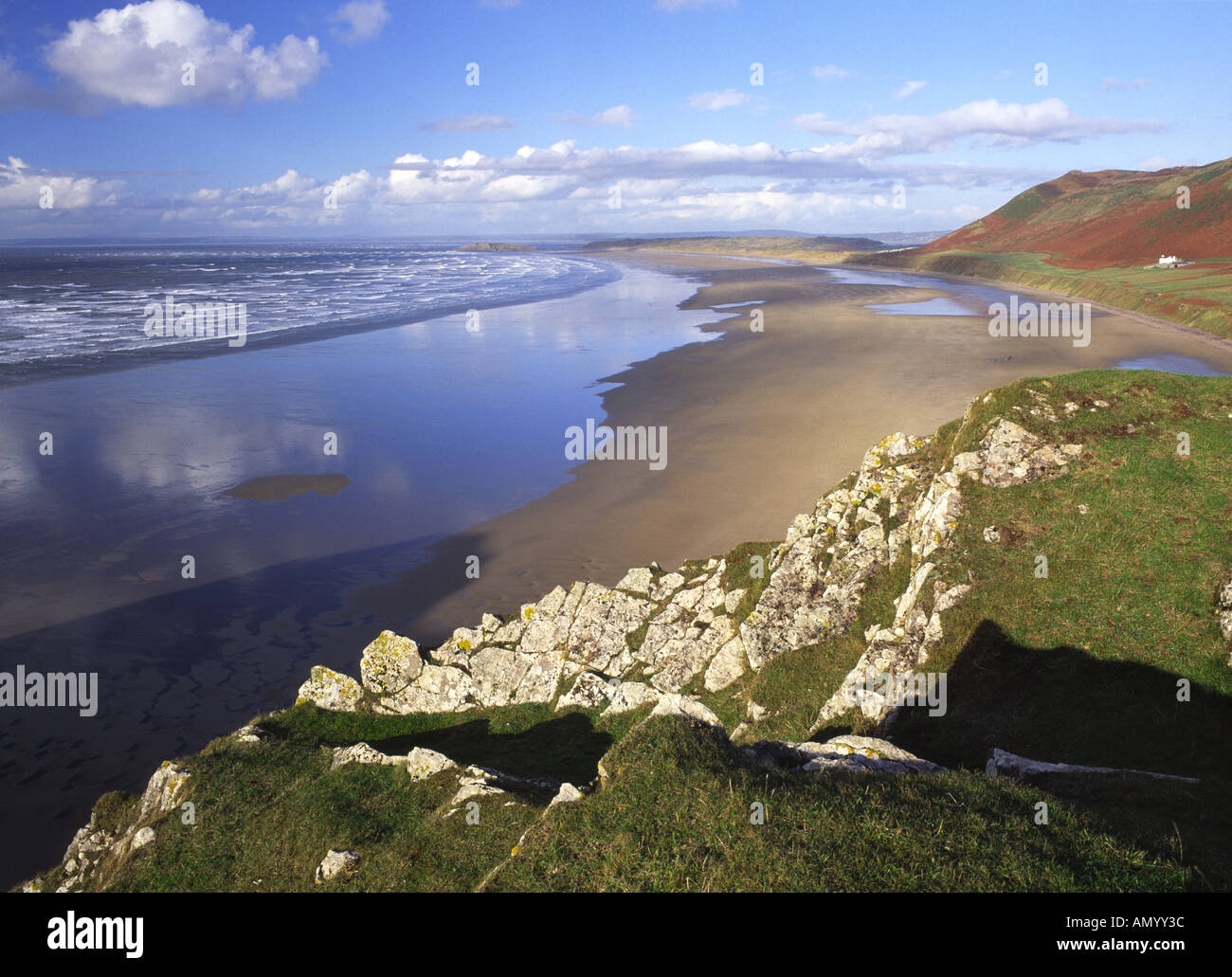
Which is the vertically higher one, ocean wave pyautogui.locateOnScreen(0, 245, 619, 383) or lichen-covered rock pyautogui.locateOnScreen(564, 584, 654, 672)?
ocean wave pyautogui.locateOnScreen(0, 245, 619, 383)

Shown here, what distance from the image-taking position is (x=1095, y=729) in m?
11.0

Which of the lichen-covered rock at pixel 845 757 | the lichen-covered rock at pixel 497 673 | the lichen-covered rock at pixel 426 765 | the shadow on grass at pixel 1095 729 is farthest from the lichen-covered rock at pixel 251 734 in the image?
the shadow on grass at pixel 1095 729

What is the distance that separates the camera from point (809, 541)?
658 inches

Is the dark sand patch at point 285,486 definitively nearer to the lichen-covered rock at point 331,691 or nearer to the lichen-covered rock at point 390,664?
the lichen-covered rock at point 390,664

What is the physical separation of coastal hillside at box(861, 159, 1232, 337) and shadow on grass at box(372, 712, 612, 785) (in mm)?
69171

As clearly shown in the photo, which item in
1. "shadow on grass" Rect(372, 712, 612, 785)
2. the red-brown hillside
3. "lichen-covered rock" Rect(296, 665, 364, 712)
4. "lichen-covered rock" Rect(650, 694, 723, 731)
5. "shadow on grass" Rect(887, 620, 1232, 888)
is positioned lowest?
"shadow on grass" Rect(372, 712, 612, 785)

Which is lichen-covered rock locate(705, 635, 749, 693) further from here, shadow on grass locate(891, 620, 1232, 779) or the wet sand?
the wet sand

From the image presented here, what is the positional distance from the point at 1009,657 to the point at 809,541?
505cm

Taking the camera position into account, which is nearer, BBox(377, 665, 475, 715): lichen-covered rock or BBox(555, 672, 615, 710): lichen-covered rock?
BBox(555, 672, 615, 710): lichen-covered rock

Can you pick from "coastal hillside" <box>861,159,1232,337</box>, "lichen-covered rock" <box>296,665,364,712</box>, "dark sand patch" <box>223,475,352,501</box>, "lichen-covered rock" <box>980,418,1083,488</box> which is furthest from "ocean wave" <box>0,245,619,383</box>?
"coastal hillside" <box>861,159,1232,337</box>

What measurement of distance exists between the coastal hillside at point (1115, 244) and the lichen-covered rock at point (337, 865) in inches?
2933

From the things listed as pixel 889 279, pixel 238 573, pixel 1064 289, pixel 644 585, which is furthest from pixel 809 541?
pixel 889 279

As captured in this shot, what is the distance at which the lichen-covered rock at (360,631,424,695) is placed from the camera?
1694cm

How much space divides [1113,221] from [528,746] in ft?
462
